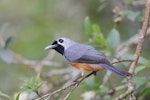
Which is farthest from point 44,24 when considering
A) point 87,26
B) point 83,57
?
point 83,57

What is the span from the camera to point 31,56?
5645mm

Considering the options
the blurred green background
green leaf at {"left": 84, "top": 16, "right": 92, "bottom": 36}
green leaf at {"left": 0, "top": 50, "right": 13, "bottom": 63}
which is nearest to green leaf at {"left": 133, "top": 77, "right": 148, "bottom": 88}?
green leaf at {"left": 84, "top": 16, "right": 92, "bottom": 36}

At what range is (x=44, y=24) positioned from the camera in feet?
19.2

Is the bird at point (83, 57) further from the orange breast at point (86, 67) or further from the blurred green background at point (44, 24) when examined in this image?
the blurred green background at point (44, 24)

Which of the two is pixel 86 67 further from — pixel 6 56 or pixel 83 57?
pixel 6 56

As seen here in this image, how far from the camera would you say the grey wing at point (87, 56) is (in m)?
2.99

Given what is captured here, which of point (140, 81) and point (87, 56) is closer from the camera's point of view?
point (87, 56)

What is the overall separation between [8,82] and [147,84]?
7.70 ft

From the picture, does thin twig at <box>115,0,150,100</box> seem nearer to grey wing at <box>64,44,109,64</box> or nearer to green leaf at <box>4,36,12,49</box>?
grey wing at <box>64,44,109,64</box>

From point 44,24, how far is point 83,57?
2.83 metres

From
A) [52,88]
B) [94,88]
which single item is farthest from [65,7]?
[94,88]

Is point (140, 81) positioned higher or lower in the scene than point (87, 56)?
lower

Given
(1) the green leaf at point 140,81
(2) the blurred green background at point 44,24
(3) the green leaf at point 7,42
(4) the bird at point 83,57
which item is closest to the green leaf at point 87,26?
(4) the bird at point 83,57

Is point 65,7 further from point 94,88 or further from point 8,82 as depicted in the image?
point 94,88
